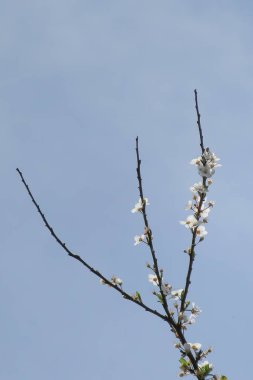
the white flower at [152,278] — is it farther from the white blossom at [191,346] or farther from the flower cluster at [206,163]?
the flower cluster at [206,163]

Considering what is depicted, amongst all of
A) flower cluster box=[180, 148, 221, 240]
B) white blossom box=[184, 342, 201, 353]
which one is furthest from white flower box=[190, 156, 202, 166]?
white blossom box=[184, 342, 201, 353]

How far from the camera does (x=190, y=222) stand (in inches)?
293

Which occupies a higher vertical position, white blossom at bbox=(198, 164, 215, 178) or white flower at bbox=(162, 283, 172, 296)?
white blossom at bbox=(198, 164, 215, 178)

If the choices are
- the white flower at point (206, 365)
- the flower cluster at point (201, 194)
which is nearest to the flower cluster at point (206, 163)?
the flower cluster at point (201, 194)

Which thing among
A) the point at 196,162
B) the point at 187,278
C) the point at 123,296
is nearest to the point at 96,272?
the point at 123,296

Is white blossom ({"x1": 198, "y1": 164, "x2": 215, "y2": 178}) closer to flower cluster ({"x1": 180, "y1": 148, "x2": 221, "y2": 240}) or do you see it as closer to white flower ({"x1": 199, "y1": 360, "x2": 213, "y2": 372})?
flower cluster ({"x1": 180, "y1": 148, "x2": 221, "y2": 240})

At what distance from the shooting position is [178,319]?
22.4 feet

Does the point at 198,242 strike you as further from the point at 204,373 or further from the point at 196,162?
the point at 204,373

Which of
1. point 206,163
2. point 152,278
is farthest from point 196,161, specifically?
point 152,278

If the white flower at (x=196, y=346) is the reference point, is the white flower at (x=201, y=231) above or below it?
above

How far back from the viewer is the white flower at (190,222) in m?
7.40

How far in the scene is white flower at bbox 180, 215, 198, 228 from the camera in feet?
24.3

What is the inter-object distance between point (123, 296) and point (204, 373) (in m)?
1.58

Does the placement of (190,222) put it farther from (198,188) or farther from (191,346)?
(191,346)
